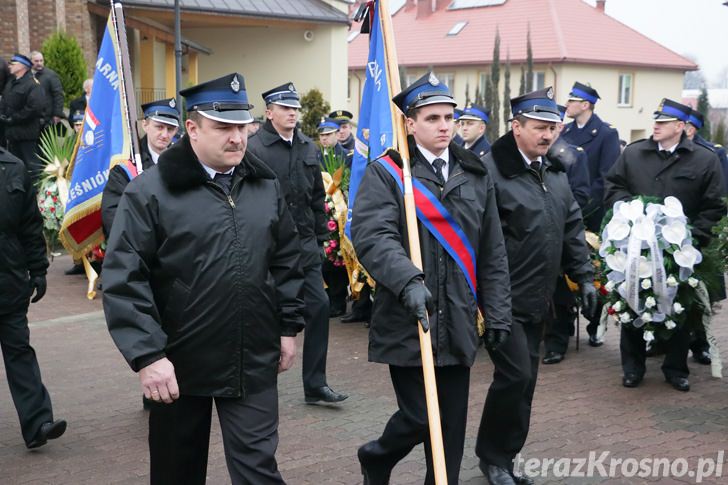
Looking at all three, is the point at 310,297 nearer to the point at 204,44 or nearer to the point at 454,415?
the point at 454,415

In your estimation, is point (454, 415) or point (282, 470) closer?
point (454, 415)

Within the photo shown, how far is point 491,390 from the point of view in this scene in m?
5.32

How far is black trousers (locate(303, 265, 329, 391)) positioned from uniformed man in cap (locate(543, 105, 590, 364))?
7.14 feet

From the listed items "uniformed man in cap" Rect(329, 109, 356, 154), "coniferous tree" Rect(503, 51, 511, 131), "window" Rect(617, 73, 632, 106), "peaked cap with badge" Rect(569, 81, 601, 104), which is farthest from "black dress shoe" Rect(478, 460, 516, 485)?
"window" Rect(617, 73, 632, 106)

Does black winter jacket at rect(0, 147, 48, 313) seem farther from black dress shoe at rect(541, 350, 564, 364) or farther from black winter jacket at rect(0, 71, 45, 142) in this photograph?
black winter jacket at rect(0, 71, 45, 142)

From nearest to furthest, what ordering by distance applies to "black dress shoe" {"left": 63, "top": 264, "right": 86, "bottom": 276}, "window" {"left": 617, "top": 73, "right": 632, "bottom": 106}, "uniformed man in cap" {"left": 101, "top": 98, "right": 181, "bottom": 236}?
"uniformed man in cap" {"left": 101, "top": 98, "right": 181, "bottom": 236}, "black dress shoe" {"left": 63, "top": 264, "right": 86, "bottom": 276}, "window" {"left": 617, "top": 73, "right": 632, "bottom": 106}

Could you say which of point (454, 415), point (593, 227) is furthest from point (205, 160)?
point (593, 227)

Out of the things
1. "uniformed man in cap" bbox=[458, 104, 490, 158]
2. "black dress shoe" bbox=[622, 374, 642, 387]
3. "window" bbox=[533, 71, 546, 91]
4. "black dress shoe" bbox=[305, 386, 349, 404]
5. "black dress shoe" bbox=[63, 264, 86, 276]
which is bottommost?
"black dress shoe" bbox=[63, 264, 86, 276]

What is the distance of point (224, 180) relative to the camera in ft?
13.7

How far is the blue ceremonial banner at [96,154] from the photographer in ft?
23.1

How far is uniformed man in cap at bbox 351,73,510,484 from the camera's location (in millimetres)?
4555

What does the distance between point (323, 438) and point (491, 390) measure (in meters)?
1.45

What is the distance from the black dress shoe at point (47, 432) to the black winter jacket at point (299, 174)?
86.3 inches

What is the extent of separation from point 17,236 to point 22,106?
9.96 meters
